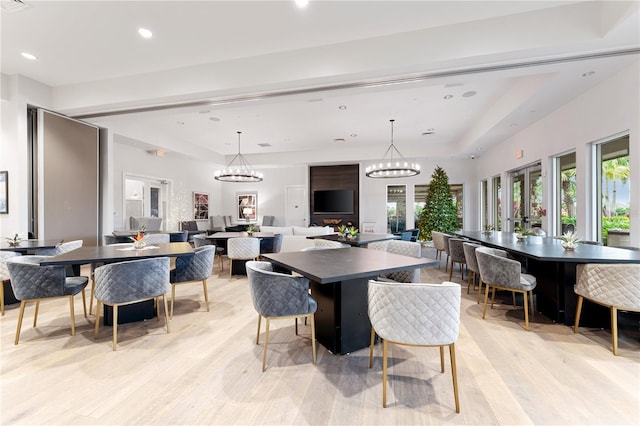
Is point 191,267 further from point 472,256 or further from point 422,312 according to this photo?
point 472,256

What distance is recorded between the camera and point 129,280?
2639 mm

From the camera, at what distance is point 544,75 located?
4238mm

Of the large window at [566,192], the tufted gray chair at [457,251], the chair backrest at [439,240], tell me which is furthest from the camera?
the chair backrest at [439,240]

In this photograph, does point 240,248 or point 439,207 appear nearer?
point 240,248

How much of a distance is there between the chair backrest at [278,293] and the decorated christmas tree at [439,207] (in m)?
8.36

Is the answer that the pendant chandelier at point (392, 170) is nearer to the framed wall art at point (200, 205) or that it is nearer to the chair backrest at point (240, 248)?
the chair backrest at point (240, 248)

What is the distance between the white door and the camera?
11.9 metres

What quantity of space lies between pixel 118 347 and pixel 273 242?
3.61m

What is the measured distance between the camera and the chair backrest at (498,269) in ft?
9.96

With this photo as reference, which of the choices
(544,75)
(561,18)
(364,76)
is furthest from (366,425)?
(544,75)

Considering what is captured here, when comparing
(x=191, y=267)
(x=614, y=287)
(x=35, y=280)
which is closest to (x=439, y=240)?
(x=614, y=287)

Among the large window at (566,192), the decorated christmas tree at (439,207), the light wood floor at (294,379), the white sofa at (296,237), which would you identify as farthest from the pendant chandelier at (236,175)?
the large window at (566,192)

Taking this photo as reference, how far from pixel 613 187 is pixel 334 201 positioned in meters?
7.98

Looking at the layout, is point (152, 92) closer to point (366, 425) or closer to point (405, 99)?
point (405, 99)
